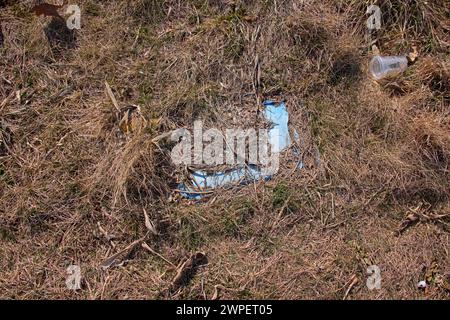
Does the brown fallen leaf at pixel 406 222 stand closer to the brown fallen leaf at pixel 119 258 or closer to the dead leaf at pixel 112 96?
the brown fallen leaf at pixel 119 258

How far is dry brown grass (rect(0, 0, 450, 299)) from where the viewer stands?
2.90 metres

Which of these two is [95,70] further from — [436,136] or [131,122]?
[436,136]

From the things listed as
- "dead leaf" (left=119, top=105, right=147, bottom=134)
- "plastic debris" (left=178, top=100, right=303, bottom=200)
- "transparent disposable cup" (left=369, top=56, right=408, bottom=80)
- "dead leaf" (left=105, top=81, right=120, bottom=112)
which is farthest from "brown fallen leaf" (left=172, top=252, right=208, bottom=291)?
"transparent disposable cup" (left=369, top=56, right=408, bottom=80)

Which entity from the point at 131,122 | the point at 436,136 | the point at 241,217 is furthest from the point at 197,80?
the point at 436,136

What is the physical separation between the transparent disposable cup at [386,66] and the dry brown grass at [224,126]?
0.17ft

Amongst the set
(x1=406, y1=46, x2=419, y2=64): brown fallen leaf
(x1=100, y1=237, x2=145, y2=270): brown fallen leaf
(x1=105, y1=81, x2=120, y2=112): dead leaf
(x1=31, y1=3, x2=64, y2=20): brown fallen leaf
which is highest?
(x1=31, y1=3, x2=64, y2=20): brown fallen leaf

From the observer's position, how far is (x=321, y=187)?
2998mm

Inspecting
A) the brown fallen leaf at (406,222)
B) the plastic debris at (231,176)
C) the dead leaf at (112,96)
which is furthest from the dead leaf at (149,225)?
the brown fallen leaf at (406,222)

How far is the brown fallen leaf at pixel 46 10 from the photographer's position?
2957mm

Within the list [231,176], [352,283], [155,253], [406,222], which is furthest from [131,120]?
[406,222]

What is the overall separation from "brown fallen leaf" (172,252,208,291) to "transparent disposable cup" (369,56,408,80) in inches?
66.0

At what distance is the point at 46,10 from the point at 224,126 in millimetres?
1357

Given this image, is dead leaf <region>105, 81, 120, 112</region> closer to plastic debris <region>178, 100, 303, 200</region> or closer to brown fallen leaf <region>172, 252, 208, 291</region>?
plastic debris <region>178, 100, 303, 200</region>

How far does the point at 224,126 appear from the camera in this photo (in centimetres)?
304
